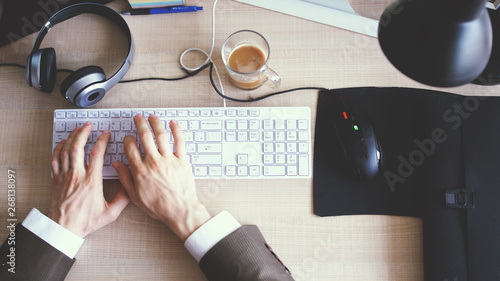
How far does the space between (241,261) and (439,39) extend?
480 mm

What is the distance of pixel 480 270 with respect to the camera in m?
0.63

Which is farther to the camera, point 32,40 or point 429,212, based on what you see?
point 32,40

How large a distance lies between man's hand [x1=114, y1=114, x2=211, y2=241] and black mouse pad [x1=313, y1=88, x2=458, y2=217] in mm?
260

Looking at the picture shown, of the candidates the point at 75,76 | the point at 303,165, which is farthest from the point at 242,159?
the point at 75,76

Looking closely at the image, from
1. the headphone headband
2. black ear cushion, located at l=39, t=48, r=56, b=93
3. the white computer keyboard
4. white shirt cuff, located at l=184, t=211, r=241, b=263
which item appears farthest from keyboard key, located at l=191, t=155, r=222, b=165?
black ear cushion, located at l=39, t=48, r=56, b=93

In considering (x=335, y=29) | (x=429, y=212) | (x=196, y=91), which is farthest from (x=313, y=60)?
(x=429, y=212)

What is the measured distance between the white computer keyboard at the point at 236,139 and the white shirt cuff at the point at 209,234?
9cm

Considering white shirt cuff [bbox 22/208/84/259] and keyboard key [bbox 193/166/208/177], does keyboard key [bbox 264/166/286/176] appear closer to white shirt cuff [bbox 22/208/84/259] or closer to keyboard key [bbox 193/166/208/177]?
keyboard key [bbox 193/166/208/177]

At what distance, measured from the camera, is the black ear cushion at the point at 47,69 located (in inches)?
28.8

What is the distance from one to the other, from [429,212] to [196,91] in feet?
1.77

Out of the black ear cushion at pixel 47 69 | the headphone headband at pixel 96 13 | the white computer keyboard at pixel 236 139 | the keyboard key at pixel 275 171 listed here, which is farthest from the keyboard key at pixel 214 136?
the black ear cushion at pixel 47 69

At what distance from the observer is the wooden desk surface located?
71 cm

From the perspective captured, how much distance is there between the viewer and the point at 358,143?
0.68 meters

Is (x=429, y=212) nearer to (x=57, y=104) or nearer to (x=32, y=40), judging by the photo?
(x=57, y=104)
